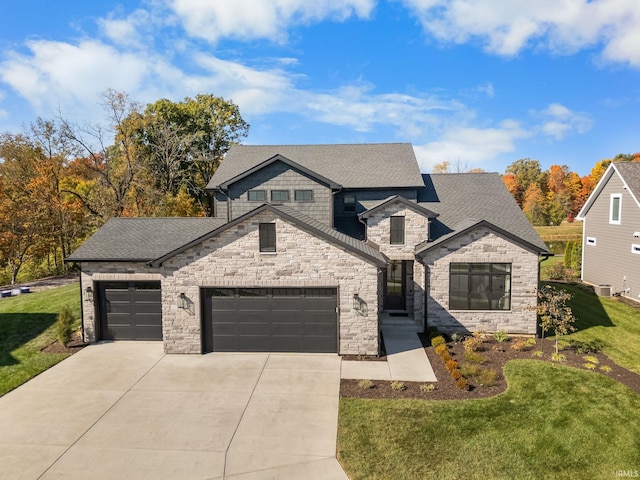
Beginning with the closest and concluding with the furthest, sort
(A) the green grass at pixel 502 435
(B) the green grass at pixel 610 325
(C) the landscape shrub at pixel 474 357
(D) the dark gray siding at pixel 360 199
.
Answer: (A) the green grass at pixel 502 435
(C) the landscape shrub at pixel 474 357
(B) the green grass at pixel 610 325
(D) the dark gray siding at pixel 360 199

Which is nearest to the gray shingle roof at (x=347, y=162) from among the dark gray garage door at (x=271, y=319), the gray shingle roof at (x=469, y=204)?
the gray shingle roof at (x=469, y=204)

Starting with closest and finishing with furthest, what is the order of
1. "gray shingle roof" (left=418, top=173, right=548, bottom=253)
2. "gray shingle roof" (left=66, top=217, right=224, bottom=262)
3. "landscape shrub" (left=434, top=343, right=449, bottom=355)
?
"landscape shrub" (left=434, top=343, right=449, bottom=355) → "gray shingle roof" (left=66, top=217, right=224, bottom=262) → "gray shingle roof" (left=418, top=173, right=548, bottom=253)

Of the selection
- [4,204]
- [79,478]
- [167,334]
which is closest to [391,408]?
[79,478]

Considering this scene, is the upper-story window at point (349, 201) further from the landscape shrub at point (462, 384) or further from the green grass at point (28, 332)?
the green grass at point (28, 332)

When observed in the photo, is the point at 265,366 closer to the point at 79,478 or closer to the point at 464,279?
the point at 79,478

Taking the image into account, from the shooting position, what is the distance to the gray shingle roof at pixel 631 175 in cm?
2258

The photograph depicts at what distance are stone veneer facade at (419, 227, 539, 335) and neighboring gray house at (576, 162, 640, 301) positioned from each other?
970 centimetres

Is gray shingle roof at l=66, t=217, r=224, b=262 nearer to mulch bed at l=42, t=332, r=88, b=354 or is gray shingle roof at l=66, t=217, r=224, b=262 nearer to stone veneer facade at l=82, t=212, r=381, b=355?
stone veneer facade at l=82, t=212, r=381, b=355

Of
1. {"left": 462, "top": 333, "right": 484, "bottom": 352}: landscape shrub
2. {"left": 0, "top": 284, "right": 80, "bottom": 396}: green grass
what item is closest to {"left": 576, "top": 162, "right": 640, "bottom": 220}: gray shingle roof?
{"left": 462, "top": 333, "right": 484, "bottom": 352}: landscape shrub

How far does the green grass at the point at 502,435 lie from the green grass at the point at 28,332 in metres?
11.0

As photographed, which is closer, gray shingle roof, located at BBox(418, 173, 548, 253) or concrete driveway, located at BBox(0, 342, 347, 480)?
concrete driveway, located at BBox(0, 342, 347, 480)

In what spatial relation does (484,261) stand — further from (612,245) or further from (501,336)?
(612,245)

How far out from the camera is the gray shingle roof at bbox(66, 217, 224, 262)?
16688 mm

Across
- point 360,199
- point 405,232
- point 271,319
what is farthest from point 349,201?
point 271,319
